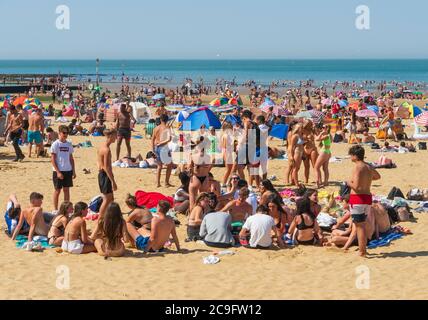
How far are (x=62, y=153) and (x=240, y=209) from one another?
2767 mm

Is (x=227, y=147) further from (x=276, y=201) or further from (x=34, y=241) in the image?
(x=34, y=241)

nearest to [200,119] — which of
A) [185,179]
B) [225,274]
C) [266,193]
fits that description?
[185,179]

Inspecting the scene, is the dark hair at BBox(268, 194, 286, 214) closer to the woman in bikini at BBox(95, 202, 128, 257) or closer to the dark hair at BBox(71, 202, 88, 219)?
the woman in bikini at BBox(95, 202, 128, 257)

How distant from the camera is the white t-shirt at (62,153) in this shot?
9.52m

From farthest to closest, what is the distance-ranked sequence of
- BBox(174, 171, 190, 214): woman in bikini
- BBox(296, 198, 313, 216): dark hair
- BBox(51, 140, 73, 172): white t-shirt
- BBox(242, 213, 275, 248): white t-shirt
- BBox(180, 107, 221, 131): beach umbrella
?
1. BBox(180, 107, 221, 131): beach umbrella
2. BBox(174, 171, 190, 214): woman in bikini
3. BBox(51, 140, 73, 172): white t-shirt
4. BBox(296, 198, 313, 216): dark hair
5. BBox(242, 213, 275, 248): white t-shirt

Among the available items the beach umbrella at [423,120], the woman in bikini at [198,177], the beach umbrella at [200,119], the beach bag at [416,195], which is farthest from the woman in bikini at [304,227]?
the beach umbrella at [423,120]

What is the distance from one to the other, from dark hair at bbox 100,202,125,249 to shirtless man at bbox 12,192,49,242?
1060 mm

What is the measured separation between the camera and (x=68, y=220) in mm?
8359

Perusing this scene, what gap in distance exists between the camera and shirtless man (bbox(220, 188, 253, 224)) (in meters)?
8.94

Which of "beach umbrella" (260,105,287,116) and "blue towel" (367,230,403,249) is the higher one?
"beach umbrella" (260,105,287,116)

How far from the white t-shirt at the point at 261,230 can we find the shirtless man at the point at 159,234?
96 cm

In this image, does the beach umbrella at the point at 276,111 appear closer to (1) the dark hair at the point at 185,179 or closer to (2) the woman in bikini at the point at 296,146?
(2) the woman in bikini at the point at 296,146

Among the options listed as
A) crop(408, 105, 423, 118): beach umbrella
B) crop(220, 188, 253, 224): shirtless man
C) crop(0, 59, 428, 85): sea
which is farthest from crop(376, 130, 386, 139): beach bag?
crop(0, 59, 428, 85): sea

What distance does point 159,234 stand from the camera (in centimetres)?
806
